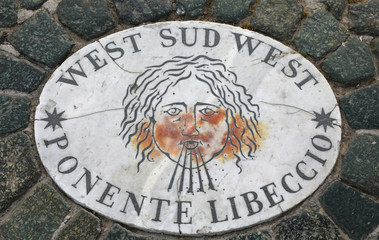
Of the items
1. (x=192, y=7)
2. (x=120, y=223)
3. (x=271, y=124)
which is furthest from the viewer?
(x=192, y=7)

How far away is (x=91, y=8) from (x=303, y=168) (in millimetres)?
1645

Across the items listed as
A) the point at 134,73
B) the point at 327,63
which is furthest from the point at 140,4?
the point at 327,63

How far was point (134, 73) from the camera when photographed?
2912mm

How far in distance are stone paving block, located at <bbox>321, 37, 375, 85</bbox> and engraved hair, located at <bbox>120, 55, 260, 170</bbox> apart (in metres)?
0.56

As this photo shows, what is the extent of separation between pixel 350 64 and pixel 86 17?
1656mm

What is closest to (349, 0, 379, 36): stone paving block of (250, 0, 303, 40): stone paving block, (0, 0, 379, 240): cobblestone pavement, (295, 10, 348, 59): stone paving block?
(0, 0, 379, 240): cobblestone pavement

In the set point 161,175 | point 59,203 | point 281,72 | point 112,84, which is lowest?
point 59,203

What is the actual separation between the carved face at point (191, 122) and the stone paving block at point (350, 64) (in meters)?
0.73

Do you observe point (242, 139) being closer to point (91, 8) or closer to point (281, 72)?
point (281, 72)

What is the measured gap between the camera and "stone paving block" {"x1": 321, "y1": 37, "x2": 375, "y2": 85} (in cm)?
295

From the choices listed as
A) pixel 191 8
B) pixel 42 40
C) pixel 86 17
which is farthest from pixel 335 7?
pixel 42 40

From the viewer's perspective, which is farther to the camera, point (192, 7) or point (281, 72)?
point (192, 7)

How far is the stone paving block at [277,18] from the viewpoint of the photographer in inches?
122

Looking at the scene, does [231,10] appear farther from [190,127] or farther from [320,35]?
[190,127]
